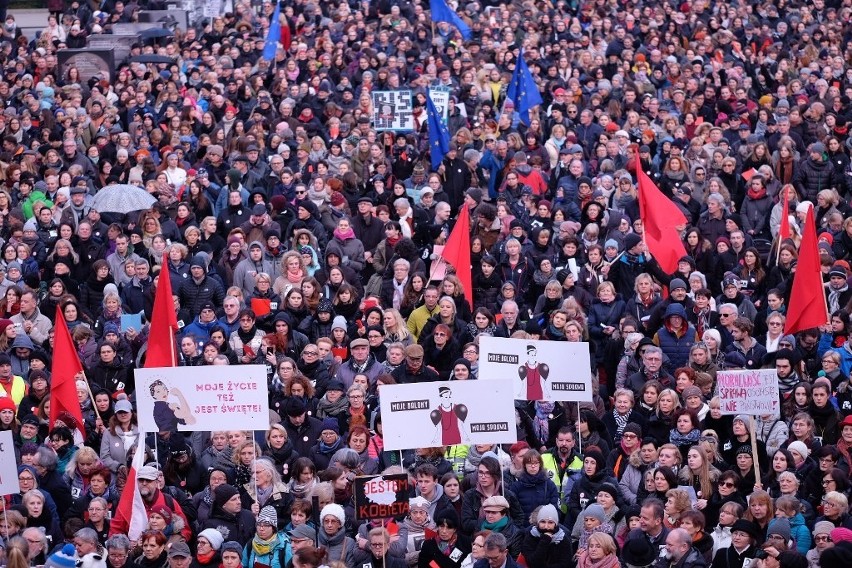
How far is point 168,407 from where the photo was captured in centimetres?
1395

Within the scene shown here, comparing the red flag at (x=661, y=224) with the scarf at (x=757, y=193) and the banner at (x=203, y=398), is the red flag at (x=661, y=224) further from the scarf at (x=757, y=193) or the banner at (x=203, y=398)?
the banner at (x=203, y=398)

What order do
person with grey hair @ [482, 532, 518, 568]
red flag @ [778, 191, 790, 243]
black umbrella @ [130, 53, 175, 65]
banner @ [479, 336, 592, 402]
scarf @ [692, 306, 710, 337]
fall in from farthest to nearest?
black umbrella @ [130, 53, 175, 65]
red flag @ [778, 191, 790, 243]
scarf @ [692, 306, 710, 337]
banner @ [479, 336, 592, 402]
person with grey hair @ [482, 532, 518, 568]

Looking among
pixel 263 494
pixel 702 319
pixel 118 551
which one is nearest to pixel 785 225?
pixel 702 319

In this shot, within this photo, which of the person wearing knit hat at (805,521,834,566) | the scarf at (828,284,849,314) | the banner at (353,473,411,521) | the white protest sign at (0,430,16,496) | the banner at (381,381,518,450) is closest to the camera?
the person wearing knit hat at (805,521,834,566)

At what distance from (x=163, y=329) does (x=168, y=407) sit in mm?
1750

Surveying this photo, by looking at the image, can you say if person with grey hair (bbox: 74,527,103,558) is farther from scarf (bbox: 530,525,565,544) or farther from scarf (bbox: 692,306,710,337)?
scarf (bbox: 692,306,710,337)

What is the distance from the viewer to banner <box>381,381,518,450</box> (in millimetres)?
13445

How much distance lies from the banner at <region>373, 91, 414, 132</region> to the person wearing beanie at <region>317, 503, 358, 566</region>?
10.7 metres

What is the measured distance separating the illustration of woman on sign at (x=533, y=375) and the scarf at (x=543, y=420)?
0.28 metres

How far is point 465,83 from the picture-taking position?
82.9ft

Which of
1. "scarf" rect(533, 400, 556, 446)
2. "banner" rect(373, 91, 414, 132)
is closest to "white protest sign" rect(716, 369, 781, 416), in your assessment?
"scarf" rect(533, 400, 556, 446)

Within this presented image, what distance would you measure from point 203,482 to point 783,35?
59.2 ft

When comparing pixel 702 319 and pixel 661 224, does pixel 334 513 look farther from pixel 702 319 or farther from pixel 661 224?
pixel 661 224

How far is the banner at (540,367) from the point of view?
14.5m
